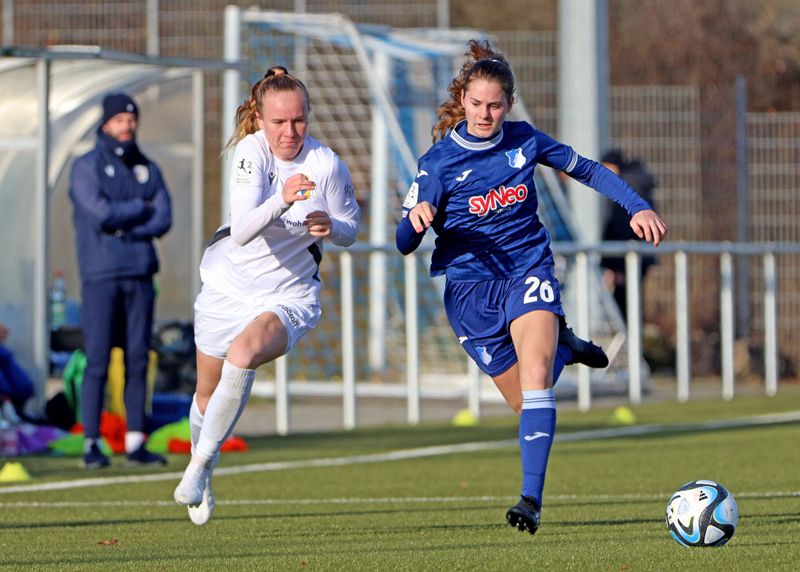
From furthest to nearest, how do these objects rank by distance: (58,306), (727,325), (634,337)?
1. (727,325)
2. (634,337)
3. (58,306)

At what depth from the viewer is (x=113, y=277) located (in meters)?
11.0

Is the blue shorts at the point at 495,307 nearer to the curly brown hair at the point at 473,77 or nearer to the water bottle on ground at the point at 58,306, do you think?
the curly brown hair at the point at 473,77

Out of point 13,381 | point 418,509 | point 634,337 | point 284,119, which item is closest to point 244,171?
A: point 284,119

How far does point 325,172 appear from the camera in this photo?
299 inches

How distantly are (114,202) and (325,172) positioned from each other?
3.87m

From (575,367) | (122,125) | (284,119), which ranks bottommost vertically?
(575,367)

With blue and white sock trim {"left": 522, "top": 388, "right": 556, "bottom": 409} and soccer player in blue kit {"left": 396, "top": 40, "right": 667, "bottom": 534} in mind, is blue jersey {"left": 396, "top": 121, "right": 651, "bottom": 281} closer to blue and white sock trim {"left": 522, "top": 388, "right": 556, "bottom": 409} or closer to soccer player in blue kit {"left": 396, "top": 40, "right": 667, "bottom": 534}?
soccer player in blue kit {"left": 396, "top": 40, "right": 667, "bottom": 534}

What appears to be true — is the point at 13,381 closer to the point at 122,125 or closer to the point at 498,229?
the point at 122,125

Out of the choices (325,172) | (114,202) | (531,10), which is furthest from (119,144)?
(531,10)

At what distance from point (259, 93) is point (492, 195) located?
43.1 inches

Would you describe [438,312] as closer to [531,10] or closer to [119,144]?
[119,144]

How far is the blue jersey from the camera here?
7.50 meters

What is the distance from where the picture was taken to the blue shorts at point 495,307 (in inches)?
293

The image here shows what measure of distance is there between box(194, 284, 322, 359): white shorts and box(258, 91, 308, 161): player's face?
674mm
